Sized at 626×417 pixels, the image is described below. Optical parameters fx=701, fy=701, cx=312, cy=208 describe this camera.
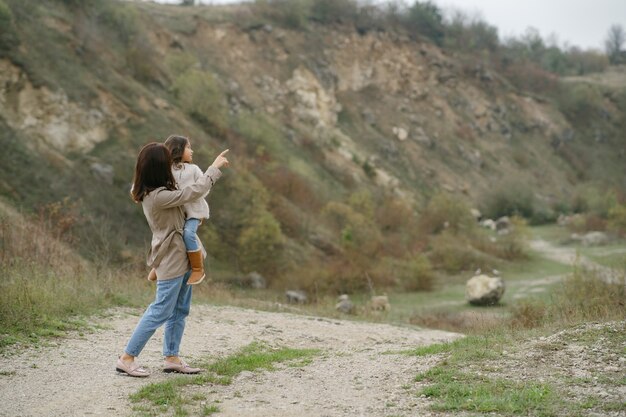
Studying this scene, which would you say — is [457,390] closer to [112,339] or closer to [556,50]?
[112,339]

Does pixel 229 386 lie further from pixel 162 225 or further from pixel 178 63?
pixel 178 63

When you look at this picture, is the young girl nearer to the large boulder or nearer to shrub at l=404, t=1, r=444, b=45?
the large boulder

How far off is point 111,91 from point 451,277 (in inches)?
623

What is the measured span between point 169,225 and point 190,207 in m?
0.24

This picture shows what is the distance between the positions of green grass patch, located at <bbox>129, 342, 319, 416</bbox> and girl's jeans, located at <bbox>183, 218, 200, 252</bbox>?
1126 mm

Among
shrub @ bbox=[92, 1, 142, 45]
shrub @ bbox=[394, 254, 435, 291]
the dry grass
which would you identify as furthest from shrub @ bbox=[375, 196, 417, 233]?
the dry grass

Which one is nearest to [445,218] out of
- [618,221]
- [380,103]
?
[618,221]

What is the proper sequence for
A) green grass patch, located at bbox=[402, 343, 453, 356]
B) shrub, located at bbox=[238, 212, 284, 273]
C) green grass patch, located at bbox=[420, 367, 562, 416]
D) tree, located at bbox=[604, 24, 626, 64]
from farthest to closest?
tree, located at bbox=[604, 24, 626, 64]
shrub, located at bbox=[238, 212, 284, 273]
green grass patch, located at bbox=[402, 343, 453, 356]
green grass patch, located at bbox=[420, 367, 562, 416]

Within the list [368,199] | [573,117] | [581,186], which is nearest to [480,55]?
[573,117]

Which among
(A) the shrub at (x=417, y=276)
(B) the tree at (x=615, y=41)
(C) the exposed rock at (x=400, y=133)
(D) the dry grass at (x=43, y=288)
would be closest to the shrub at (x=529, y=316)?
(D) the dry grass at (x=43, y=288)

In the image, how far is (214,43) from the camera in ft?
145

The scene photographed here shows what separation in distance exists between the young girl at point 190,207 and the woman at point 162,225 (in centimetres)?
7

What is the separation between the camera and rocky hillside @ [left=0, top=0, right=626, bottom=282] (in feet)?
80.9

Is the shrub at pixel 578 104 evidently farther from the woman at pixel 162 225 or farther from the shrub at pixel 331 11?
the woman at pixel 162 225
